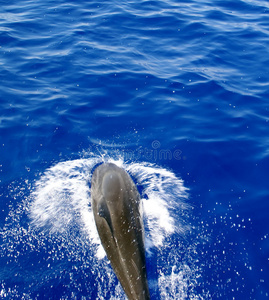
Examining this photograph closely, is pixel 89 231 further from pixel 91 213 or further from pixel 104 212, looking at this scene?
pixel 104 212

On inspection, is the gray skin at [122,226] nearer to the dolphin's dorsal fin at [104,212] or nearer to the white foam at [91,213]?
the dolphin's dorsal fin at [104,212]

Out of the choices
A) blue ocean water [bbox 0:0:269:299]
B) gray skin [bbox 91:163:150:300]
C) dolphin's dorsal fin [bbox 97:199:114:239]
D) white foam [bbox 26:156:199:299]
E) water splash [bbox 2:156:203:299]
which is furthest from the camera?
dolphin's dorsal fin [bbox 97:199:114:239]

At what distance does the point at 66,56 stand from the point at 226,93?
34.1 ft

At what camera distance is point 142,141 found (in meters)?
16.7

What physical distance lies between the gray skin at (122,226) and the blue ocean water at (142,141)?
57cm

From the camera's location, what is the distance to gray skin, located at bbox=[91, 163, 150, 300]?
9930mm

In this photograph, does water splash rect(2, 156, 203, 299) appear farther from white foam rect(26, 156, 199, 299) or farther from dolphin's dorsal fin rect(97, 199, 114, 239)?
dolphin's dorsal fin rect(97, 199, 114, 239)

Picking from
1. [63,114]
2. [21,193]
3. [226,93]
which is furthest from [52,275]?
[226,93]

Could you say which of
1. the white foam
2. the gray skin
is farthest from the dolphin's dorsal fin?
the white foam

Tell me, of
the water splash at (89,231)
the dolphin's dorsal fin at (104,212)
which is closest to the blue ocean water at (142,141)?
the water splash at (89,231)

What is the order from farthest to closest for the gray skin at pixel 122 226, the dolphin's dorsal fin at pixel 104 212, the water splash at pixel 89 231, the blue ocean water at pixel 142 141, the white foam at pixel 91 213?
the dolphin's dorsal fin at pixel 104 212 → the blue ocean water at pixel 142 141 → the white foam at pixel 91 213 → the water splash at pixel 89 231 → the gray skin at pixel 122 226

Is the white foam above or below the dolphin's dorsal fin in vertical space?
below

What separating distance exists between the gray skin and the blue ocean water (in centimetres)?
57

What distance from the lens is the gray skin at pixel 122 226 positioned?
9.93 meters
